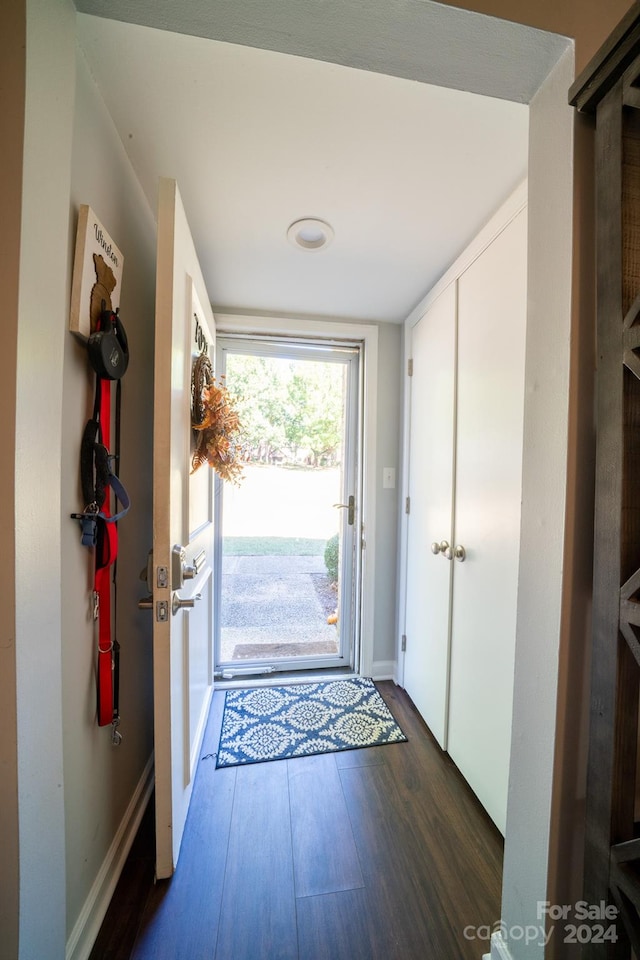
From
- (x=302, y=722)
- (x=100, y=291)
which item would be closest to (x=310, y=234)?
(x=100, y=291)

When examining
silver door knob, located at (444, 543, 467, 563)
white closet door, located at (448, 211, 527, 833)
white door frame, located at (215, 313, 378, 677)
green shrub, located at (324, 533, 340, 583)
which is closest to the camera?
white closet door, located at (448, 211, 527, 833)

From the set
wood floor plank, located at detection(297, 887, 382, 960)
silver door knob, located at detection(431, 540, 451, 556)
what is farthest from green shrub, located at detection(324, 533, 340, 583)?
wood floor plank, located at detection(297, 887, 382, 960)

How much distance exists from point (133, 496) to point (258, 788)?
1.26m

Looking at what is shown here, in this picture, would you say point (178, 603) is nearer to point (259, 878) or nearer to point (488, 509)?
point (259, 878)

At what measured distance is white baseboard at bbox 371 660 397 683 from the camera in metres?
2.09

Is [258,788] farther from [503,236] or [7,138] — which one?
[503,236]

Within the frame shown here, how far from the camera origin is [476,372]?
1.34 metres

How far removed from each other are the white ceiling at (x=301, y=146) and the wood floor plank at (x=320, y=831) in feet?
7.28

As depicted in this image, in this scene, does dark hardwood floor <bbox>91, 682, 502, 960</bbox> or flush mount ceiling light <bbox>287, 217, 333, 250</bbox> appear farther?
flush mount ceiling light <bbox>287, 217, 333, 250</bbox>

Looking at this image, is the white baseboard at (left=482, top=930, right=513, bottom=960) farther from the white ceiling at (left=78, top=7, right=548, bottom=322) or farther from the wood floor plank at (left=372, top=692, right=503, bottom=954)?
the white ceiling at (left=78, top=7, right=548, bottom=322)

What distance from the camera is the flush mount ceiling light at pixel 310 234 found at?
1291mm

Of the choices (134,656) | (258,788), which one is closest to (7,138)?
(134,656)

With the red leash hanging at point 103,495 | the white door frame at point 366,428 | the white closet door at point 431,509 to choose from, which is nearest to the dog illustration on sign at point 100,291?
the red leash hanging at point 103,495

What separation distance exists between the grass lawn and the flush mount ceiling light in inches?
64.6
